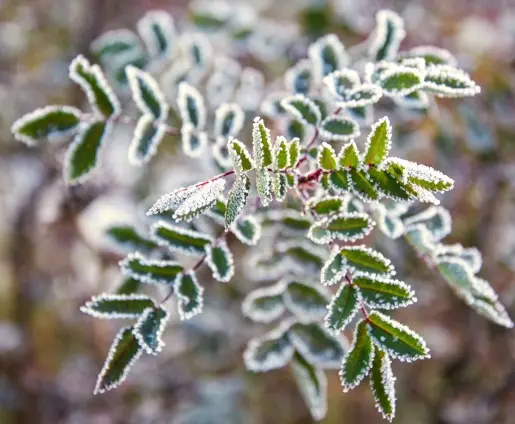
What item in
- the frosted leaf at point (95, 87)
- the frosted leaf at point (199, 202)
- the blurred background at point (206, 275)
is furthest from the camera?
the blurred background at point (206, 275)

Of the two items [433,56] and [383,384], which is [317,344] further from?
[433,56]

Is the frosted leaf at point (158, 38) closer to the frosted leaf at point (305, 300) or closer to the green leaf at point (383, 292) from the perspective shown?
the frosted leaf at point (305, 300)

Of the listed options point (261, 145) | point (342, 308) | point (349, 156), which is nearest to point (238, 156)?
point (261, 145)

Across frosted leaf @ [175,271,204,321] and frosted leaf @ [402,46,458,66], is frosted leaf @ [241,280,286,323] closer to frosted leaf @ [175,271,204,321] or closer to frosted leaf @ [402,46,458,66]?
frosted leaf @ [175,271,204,321]

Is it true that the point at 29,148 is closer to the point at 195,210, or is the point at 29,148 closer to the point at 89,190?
the point at 89,190

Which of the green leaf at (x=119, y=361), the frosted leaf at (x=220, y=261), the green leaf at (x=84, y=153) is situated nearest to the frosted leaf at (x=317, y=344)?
the frosted leaf at (x=220, y=261)

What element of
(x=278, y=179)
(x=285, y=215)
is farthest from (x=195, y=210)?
(x=285, y=215)

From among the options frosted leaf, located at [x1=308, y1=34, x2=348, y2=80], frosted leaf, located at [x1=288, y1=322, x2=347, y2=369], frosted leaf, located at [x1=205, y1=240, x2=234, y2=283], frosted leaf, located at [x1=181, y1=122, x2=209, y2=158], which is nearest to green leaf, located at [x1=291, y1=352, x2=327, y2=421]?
frosted leaf, located at [x1=288, y1=322, x2=347, y2=369]
